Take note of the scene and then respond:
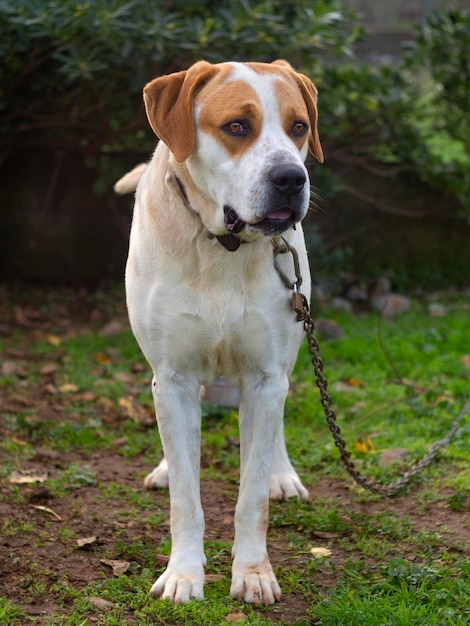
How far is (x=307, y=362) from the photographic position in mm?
5953

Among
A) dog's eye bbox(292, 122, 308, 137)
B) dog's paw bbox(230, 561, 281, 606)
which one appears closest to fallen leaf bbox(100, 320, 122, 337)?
dog's paw bbox(230, 561, 281, 606)

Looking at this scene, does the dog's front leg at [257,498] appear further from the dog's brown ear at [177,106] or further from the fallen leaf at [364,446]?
the fallen leaf at [364,446]

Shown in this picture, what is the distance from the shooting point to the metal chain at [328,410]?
3.35 m

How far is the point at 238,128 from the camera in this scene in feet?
10.0

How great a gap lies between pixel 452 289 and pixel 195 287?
16.8ft

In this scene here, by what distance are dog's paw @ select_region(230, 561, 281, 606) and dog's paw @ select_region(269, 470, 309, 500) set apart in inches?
33.7

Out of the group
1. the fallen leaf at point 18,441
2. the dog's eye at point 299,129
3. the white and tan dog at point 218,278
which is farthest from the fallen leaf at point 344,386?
the dog's eye at point 299,129

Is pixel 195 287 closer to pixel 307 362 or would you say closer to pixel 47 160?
pixel 307 362

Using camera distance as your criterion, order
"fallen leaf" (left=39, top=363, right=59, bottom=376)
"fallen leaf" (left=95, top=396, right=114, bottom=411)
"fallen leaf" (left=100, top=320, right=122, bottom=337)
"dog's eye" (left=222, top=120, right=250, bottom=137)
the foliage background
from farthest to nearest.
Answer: "fallen leaf" (left=100, top=320, right=122, bottom=337)
the foliage background
"fallen leaf" (left=39, top=363, right=59, bottom=376)
"fallen leaf" (left=95, top=396, right=114, bottom=411)
"dog's eye" (left=222, top=120, right=250, bottom=137)

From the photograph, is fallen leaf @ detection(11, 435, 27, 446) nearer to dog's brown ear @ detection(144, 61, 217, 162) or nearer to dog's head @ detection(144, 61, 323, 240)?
dog's head @ detection(144, 61, 323, 240)

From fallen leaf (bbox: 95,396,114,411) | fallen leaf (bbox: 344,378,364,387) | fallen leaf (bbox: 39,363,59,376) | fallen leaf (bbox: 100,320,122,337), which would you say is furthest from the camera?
fallen leaf (bbox: 100,320,122,337)

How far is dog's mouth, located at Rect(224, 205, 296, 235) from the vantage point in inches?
119

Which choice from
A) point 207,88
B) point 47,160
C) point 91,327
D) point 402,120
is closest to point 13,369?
point 91,327

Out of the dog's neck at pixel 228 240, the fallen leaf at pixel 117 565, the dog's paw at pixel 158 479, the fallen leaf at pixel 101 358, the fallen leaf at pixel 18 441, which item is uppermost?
the dog's neck at pixel 228 240
